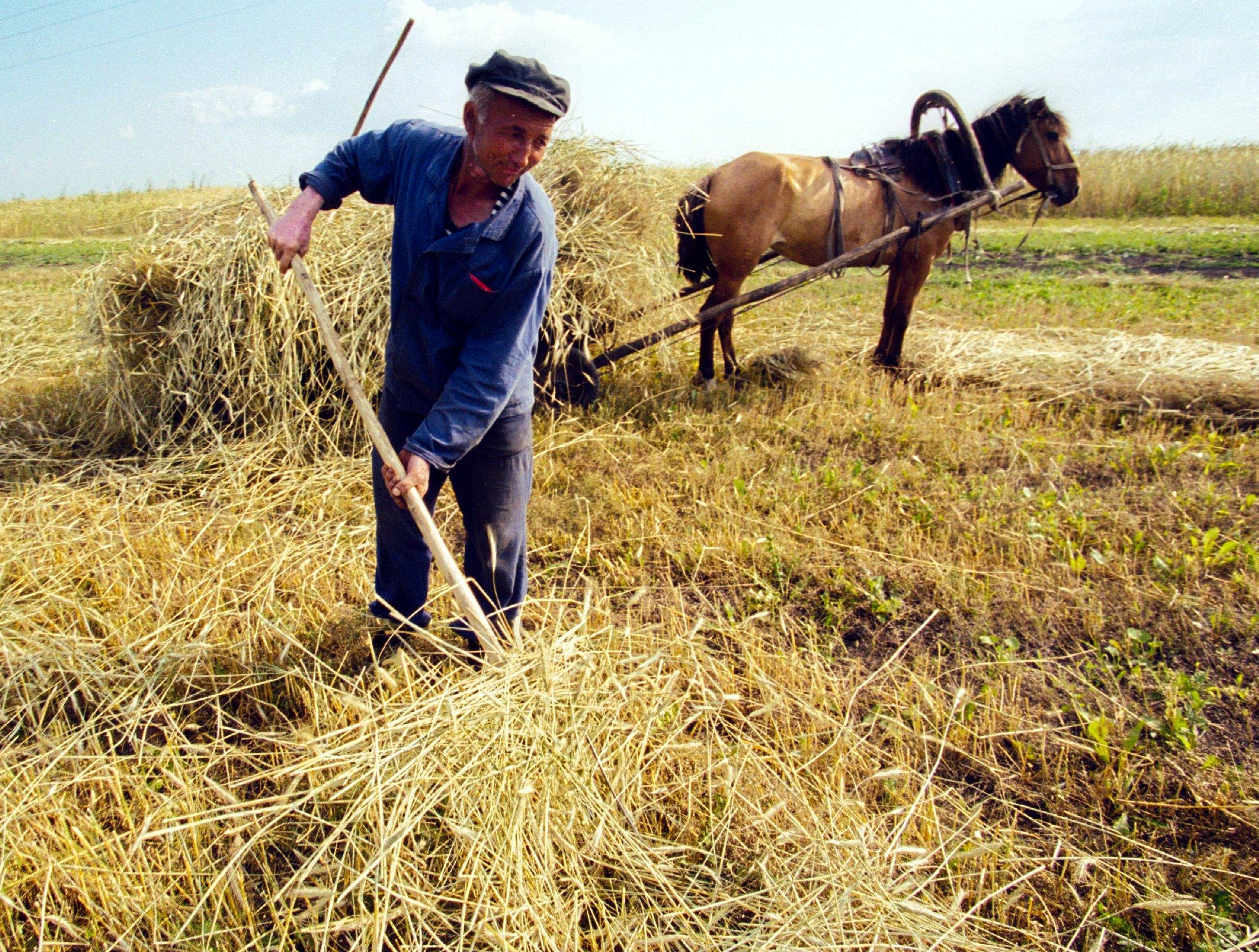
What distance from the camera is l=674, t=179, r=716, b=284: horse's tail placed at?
5.15 meters

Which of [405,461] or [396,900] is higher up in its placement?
[405,461]

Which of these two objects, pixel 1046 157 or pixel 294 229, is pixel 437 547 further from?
pixel 1046 157

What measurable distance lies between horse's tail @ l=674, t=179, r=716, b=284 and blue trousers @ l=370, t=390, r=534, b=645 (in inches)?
122

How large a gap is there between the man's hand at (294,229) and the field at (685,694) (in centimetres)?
123

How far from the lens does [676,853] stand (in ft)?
6.45

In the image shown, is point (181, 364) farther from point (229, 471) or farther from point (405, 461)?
point (405, 461)

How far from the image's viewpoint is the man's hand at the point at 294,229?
2.18 metres

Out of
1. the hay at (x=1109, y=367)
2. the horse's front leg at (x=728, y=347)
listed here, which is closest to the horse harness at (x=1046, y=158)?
the hay at (x=1109, y=367)

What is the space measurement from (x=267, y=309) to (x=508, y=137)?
2.95m

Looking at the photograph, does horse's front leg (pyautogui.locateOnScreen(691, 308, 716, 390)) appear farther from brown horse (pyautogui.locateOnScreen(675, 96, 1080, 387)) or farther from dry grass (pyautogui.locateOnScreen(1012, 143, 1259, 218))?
dry grass (pyautogui.locateOnScreen(1012, 143, 1259, 218))

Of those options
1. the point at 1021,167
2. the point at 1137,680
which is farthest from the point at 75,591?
the point at 1021,167

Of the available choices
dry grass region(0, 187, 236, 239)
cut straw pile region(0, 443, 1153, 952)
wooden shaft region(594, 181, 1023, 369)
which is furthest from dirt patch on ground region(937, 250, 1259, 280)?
dry grass region(0, 187, 236, 239)

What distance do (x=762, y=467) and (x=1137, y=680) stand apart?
78.6 inches

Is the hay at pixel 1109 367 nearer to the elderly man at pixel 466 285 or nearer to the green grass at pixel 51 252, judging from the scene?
the elderly man at pixel 466 285
